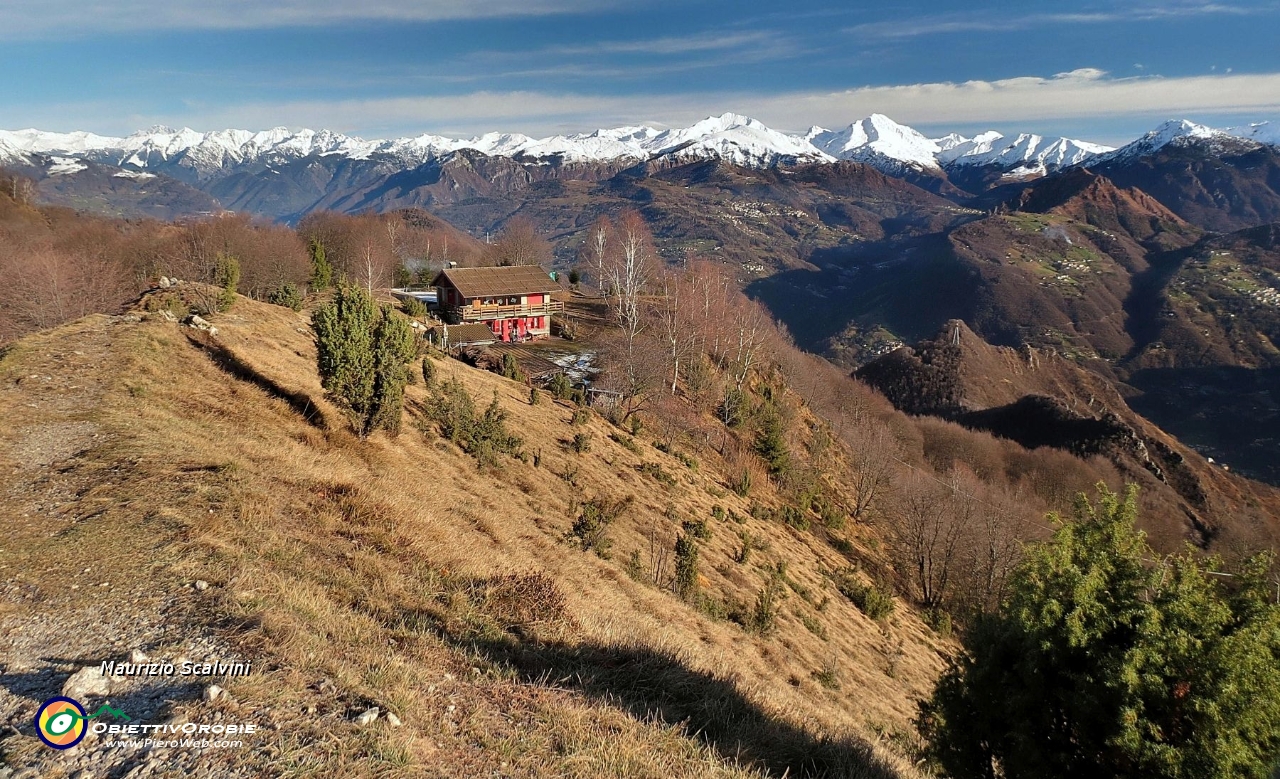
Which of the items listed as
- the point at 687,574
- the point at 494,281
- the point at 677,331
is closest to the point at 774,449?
the point at 677,331

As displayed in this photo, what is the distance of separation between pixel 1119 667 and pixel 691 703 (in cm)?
493

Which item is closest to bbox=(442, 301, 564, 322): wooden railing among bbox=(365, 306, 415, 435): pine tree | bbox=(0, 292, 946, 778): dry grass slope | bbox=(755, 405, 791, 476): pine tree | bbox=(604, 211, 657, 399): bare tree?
bbox=(604, 211, 657, 399): bare tree

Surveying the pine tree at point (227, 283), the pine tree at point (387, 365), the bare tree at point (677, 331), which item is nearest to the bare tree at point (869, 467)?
the bare tree at point (677, 331)

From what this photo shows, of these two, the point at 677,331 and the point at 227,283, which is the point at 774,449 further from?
the point at 227,283

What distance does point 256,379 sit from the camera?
19375mm

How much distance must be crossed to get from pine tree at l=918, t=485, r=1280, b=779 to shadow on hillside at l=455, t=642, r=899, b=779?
6.25ft

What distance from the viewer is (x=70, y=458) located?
11.1m

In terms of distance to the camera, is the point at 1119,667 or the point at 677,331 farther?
the point at 677,331

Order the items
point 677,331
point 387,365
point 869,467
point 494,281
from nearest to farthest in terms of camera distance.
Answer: point 387,365
point 677,331
point 869,467
point 494,281

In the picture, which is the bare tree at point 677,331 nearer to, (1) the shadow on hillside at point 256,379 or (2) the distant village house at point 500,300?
(2) the distant village house at point 500,300

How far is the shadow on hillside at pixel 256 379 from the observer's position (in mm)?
18156

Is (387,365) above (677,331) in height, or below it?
above

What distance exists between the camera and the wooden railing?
51.2 m

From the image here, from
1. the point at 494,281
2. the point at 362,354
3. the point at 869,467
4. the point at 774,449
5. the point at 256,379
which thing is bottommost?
the point at 869,467
